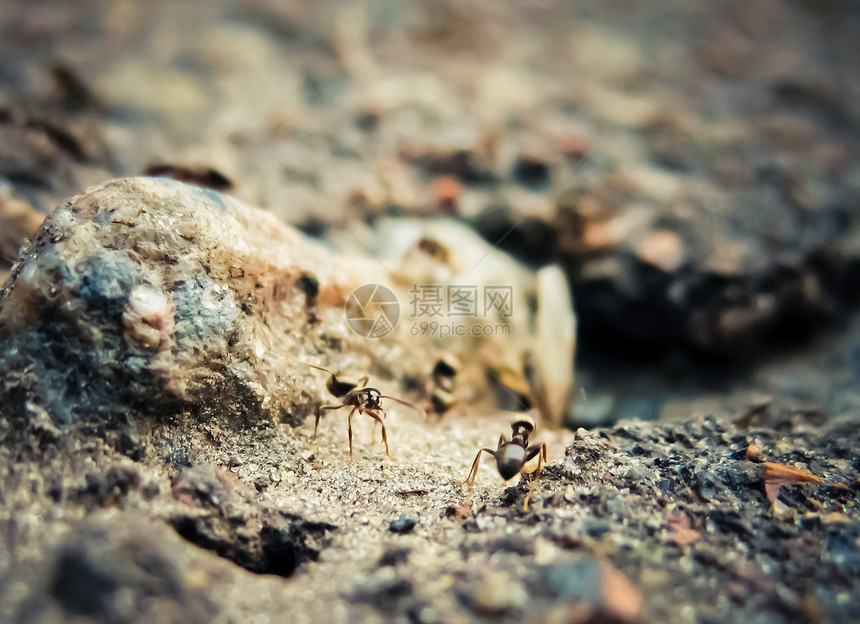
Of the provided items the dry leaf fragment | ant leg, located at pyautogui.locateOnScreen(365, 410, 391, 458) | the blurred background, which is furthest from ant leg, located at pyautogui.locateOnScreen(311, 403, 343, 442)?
the dry leaf fragment

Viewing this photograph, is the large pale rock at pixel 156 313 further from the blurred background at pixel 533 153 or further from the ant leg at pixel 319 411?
the blurred background at pixel 533 153

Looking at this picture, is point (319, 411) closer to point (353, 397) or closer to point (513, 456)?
point (353, 397)

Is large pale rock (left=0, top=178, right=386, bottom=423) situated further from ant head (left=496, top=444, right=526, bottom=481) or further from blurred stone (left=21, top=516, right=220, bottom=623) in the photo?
ant head (left=496, top=444, right=526, bottom=481)

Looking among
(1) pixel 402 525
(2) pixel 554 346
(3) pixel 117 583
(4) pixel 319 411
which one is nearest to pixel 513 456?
(1) pixel 402 525

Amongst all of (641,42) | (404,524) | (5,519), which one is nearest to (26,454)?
(5,519)

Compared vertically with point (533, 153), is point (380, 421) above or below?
below

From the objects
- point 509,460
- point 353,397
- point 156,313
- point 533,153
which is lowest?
point 509,460

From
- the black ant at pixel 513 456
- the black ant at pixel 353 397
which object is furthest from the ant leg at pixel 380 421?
the black ant at pixel 513 456
